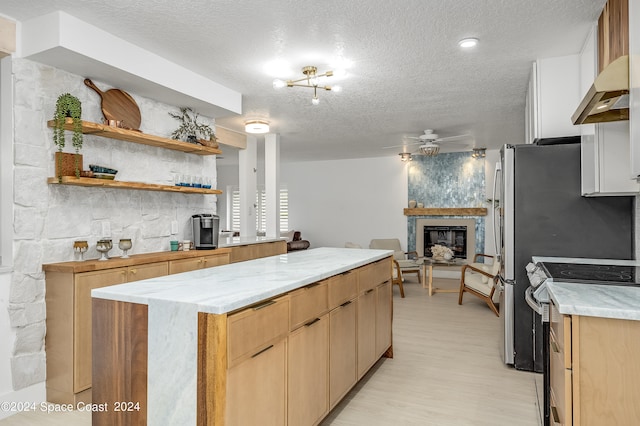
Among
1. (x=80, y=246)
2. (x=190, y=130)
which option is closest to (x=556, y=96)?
(x=190, y=130)

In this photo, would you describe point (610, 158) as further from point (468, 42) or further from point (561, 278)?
point (468, 42)

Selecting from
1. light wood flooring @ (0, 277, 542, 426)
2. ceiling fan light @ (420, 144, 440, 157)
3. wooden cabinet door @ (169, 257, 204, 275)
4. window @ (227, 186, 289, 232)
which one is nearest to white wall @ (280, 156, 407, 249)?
window @ (227, 186, 289, 232)

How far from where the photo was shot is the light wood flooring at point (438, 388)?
102 inches

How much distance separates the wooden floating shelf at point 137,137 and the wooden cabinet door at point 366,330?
7.67ft

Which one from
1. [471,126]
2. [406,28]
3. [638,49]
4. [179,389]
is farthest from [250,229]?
[638,49]

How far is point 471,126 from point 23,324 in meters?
5.74

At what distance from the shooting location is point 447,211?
8.30 meters

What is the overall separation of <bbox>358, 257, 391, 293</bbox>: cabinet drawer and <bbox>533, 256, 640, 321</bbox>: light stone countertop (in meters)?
1.26

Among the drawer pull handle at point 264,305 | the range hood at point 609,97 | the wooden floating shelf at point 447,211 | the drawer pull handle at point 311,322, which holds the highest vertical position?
the range hood at point 609,97

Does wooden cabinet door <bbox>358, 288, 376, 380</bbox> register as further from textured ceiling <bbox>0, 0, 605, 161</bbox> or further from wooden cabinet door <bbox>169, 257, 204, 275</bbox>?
textured ceiling <bbox>0, 0, 605, 161</bbox>

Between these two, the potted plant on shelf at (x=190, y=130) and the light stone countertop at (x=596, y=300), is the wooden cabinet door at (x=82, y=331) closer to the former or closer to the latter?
the potted plant on shelf at (x=190, y=130)

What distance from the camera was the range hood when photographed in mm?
1752

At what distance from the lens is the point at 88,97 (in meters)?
3.35

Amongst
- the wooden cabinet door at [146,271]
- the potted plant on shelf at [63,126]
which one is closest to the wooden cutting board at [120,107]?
the potted plant on shelf at [63,126]
